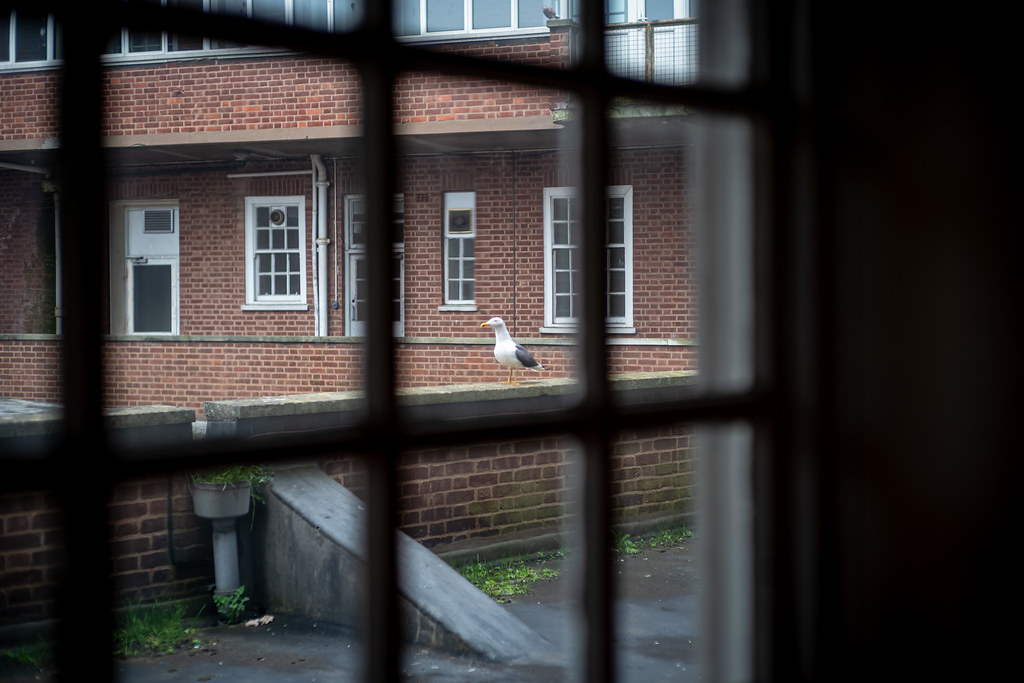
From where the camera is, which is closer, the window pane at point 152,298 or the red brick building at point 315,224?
the red brick building at point 315,224

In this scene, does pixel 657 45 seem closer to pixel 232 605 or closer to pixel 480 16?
pixel 480 16

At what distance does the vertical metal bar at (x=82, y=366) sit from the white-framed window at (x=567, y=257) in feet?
27.9

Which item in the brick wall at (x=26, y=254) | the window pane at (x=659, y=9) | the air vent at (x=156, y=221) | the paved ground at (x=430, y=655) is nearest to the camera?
the paved ground at (x=430, y=655)

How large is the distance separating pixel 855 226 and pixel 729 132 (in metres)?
0.13

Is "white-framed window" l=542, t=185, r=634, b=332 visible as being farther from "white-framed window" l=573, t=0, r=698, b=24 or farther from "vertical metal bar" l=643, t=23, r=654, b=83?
"white-framed window" l=573, t=0, r=698, b=24

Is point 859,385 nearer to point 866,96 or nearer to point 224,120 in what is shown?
point 866,96

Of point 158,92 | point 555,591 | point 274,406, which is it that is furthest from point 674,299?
point 274,406

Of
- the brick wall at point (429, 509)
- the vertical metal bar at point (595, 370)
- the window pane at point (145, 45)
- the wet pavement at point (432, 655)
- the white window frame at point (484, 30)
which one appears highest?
the window pane at point (145, 45)

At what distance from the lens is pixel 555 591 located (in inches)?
195

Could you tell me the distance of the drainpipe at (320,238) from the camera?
9.48m

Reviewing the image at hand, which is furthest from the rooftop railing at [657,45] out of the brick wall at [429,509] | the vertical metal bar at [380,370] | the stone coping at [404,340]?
the vertical metal bar at [380,370]

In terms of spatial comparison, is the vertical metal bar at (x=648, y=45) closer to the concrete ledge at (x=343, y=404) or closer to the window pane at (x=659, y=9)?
the window pane at (x=659, y=9)

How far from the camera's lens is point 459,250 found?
9.38 meters

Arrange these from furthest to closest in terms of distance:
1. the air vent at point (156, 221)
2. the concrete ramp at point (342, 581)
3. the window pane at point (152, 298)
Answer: the window pane at point (152, 298)
the air vent at point (156, 221)
the concrete ramp at point (342, 581)
